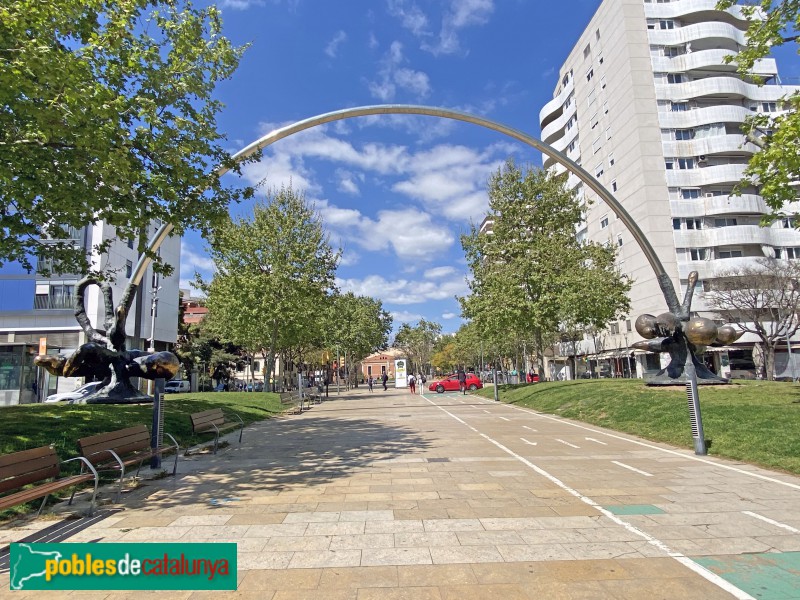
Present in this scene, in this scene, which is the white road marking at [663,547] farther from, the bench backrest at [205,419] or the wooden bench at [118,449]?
the bench backrest at [205,419]

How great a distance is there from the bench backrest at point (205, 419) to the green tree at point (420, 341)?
260 feet

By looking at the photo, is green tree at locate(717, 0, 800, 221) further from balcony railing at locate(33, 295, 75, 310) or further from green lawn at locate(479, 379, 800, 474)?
balcony railing at locate(33, 295, 75, 310)

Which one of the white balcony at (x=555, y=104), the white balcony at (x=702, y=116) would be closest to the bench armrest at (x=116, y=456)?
the white balcony at (x=702, y=116)

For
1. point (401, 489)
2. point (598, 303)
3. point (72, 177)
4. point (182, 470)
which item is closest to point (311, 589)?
point (401, 489)

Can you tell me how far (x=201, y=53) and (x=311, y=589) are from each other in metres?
10.8

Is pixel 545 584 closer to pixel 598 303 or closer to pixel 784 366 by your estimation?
pixel 598 303

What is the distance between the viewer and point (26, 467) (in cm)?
573

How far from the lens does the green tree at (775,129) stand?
1026 centimetres

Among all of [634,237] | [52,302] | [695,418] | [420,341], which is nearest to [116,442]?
[695,418]

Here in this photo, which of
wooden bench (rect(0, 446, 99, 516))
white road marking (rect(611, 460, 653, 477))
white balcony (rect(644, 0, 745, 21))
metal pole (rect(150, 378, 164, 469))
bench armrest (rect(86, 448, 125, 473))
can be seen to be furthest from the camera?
white balcony (rect(644, 0, 745, 21))

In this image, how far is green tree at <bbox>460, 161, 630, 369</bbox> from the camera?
27.3 meters

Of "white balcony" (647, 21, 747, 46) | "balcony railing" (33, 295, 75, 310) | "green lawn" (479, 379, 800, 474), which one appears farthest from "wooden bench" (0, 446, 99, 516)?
"white balcony" (647, 21, 747, 46)

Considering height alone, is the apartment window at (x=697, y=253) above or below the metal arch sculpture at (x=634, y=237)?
above

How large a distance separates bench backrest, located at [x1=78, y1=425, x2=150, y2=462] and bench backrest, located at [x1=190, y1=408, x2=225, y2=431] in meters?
1.58
